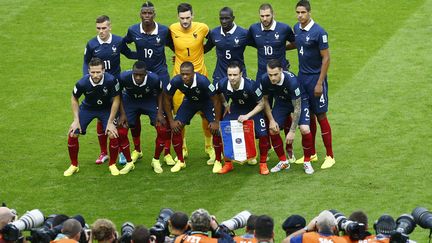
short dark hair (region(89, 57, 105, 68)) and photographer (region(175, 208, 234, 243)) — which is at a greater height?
short dark hair (region(89, 57, 105, 68))

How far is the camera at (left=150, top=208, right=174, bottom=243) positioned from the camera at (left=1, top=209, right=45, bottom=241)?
3.91 feet

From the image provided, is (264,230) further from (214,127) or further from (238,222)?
(214,127)

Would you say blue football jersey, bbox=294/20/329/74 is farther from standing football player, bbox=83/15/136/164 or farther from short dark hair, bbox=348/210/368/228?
short dark hair, bbox=348/210/368/228

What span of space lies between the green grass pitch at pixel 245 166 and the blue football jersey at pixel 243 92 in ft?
3.16

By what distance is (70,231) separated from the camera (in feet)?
35.6

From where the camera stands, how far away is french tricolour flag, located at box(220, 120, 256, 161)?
15703 millimetres

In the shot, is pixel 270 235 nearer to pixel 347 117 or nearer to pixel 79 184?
pixel 79 184

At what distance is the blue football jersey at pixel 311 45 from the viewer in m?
15.7

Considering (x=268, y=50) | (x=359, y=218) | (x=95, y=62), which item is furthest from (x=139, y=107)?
(x=359, y=218)

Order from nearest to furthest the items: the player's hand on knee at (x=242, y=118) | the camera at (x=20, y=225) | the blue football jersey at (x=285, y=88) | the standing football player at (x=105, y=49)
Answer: the camera at (x=20, y=225)
the blue football jersey at (x=285, y=88)
the player's hand on knee at (x=242, y=118)
the standing football player at (x=105, y=49)

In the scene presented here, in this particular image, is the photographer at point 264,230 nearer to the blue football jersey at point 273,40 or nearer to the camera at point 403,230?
the camera at point 403,230

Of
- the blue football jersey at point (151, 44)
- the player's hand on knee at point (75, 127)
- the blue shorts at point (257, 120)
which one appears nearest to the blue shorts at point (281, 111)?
the blue shorts at point (257, 120)

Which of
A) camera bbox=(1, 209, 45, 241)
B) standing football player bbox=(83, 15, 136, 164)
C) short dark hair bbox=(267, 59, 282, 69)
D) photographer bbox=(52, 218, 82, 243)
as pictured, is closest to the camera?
photographer bbox=(52, 218, 82, 243)

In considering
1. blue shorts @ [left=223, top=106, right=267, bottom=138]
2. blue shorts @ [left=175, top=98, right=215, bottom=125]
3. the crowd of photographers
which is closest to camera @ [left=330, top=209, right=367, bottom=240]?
the crowd of photographers
